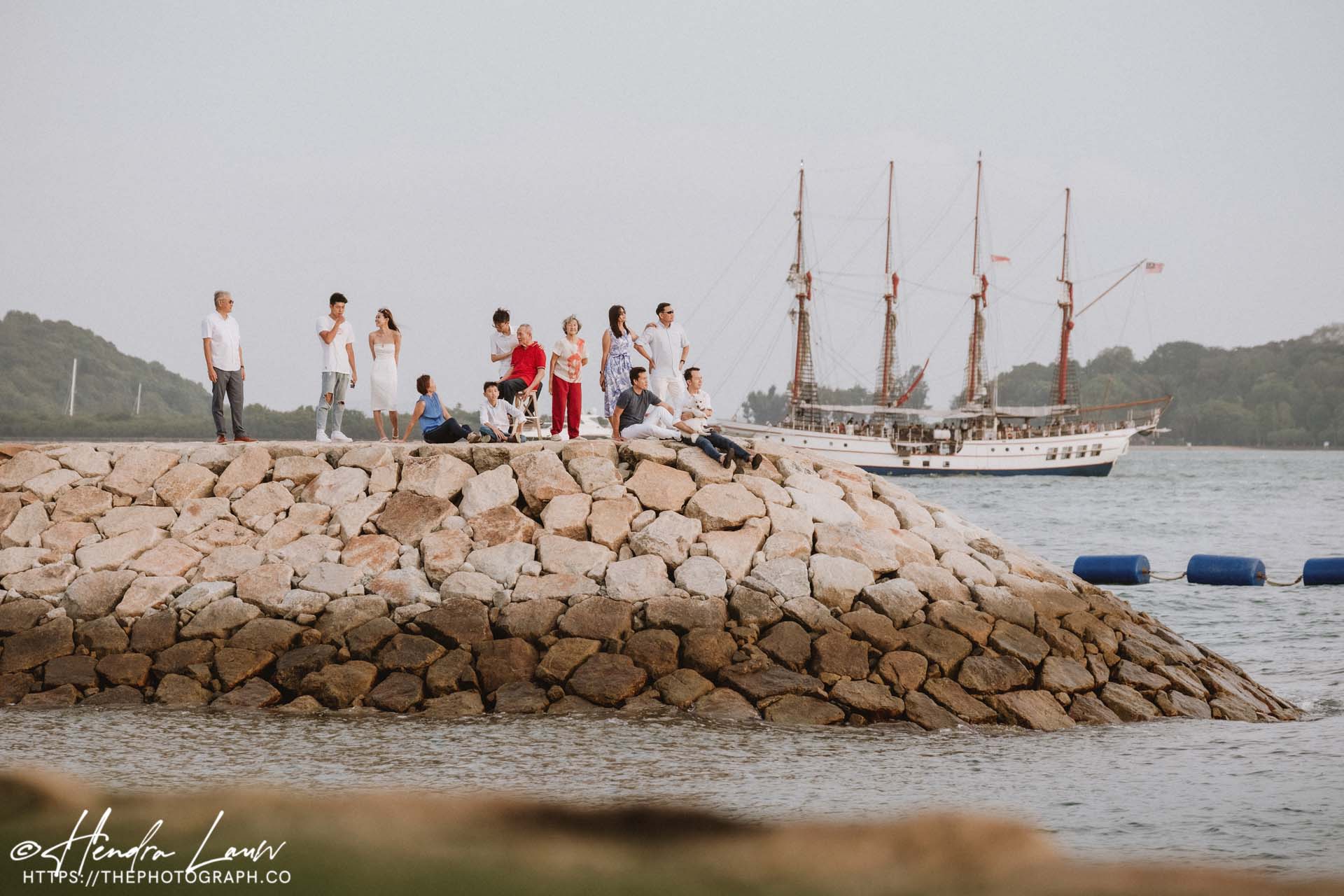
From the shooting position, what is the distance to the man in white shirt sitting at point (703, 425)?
1324cm

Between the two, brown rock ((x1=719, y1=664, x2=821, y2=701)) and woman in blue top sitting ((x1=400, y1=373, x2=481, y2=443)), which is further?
woman in blue top sitting ((x1=400, y1=373, x2=481, y2=443))

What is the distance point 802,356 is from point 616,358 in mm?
61949

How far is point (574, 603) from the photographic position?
37.9ft

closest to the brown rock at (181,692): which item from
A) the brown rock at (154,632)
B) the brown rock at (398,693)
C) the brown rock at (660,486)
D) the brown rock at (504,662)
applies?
the brown rock at (154,632)

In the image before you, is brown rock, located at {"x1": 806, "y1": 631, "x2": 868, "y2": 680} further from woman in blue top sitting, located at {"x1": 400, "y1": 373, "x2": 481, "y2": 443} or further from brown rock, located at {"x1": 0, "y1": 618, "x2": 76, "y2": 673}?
brown rock, located at {"x1": 0, "y1": 618, "x2": 76, "y2": 673}

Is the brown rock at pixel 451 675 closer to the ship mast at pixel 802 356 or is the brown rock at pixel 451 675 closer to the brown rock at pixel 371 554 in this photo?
the brown rock at pixel 371 554

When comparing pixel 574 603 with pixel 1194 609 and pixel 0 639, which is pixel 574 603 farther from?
pixel 1194 609

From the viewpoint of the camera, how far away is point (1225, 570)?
61.9 ft

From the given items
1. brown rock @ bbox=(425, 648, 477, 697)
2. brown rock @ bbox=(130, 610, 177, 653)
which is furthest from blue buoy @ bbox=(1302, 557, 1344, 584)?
brown rock @ bbox=(130, 610, 177, 653)

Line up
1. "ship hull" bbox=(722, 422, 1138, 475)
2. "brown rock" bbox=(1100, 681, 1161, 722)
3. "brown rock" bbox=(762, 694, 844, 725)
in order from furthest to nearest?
"ship hull" bbox=(722, 422, 1138, 475) < "brown rock" bbox=(1100, 681, 1161, 722) < "brown rock" bbox=(762, 694, 844, 725)

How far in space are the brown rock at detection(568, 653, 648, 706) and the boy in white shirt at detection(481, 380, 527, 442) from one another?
160 inches

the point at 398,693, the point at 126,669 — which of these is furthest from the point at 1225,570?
the point at 126,669

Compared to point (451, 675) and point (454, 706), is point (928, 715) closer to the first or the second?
point (454, 706)

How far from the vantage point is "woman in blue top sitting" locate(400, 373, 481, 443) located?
14281 millimetres
